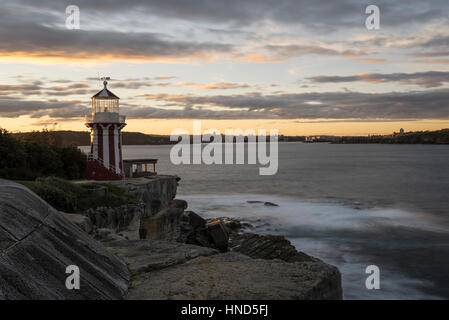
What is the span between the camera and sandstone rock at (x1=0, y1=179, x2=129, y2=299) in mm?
3965

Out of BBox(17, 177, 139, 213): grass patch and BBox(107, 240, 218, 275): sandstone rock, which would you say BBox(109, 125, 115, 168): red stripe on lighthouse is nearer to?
BBox(17, 177, 139, 213): grass patch

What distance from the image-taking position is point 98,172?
2398 cm

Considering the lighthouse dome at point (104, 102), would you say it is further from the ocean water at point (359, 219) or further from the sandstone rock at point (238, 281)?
the sandstone rock at point (238, 281)

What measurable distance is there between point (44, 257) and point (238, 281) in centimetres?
292

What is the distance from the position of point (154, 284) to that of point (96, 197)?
1024 centimetres

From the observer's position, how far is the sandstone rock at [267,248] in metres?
20.7

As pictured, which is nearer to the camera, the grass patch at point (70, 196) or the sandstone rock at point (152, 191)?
the grass patch at point (70, 196)

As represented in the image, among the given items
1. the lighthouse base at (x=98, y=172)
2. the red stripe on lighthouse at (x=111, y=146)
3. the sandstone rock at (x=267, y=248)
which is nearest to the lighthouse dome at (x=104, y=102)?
the red stripe on lighthouse at (x=111, y=146)

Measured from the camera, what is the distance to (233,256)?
7508 millimetres

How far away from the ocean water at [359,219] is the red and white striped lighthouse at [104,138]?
13519 millimetres

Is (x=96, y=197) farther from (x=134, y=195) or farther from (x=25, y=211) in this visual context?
(x=25, y=211)

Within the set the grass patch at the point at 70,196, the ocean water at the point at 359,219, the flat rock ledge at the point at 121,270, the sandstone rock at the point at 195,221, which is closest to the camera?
the flat rock ledge at the point at 121,270

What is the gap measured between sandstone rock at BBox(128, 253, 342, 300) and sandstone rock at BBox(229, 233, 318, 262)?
14.0 m

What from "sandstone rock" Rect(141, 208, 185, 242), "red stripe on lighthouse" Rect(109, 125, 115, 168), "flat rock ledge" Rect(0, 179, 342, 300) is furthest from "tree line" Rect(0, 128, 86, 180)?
"flat rock ledge" Rect(0, 179, 342, 300)
